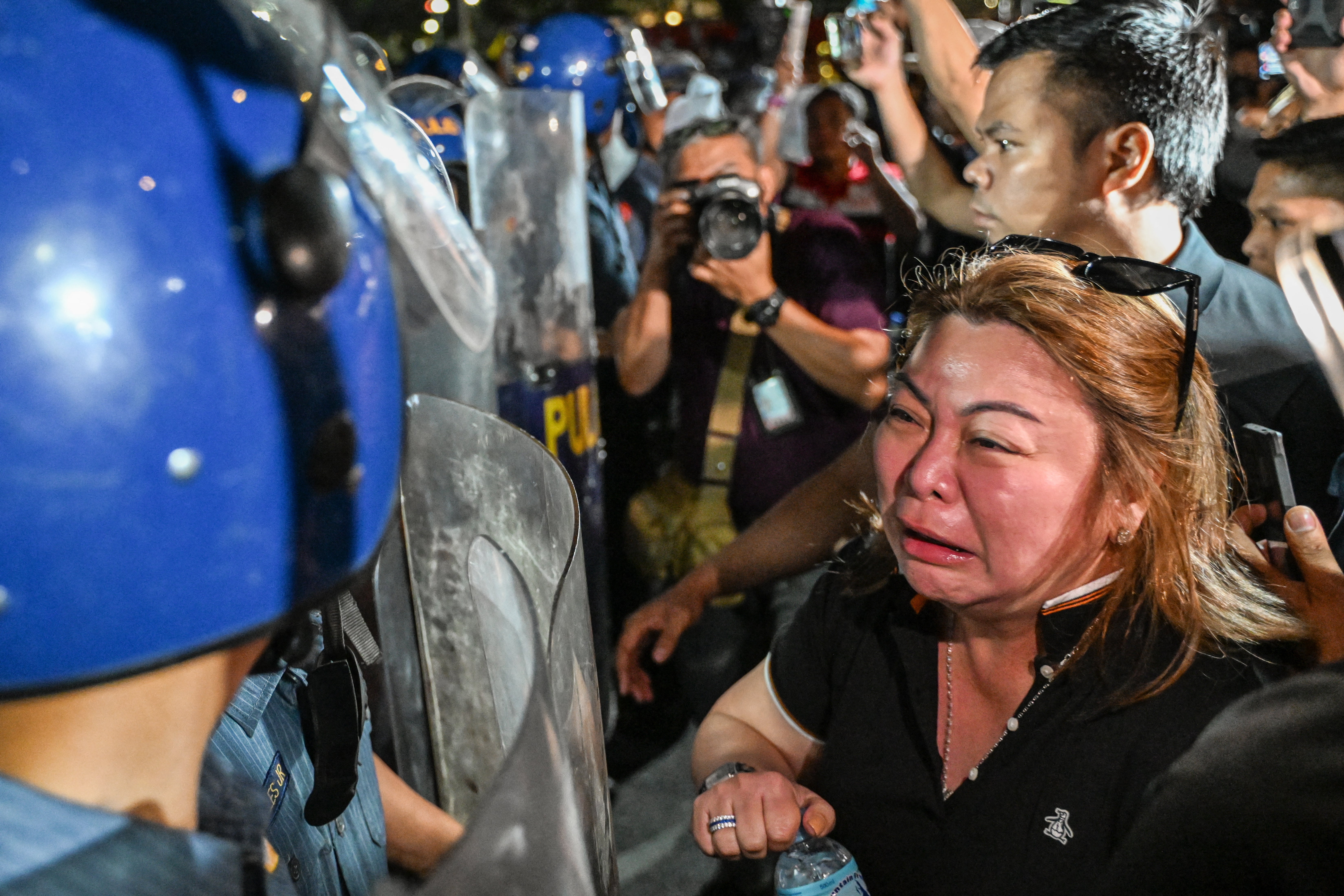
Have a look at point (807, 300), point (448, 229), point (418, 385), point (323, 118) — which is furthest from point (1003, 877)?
point (807, 300)

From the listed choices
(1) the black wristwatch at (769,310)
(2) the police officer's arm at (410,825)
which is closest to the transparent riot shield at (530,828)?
(2) the police officer's arm at (410,825)

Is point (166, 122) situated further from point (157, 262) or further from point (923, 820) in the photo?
point (923, 820)

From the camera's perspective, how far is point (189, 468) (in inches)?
22.3

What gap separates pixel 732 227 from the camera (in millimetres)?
2539

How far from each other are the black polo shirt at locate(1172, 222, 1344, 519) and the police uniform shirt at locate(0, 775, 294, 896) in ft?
4.53

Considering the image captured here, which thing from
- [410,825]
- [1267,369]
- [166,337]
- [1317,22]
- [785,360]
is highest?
[166,337]

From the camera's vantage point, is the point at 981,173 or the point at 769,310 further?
the point at 769,310

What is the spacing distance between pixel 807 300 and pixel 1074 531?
147 centimetres

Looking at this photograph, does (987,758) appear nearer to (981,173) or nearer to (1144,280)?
(1144,280)

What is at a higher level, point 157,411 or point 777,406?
point 157,411

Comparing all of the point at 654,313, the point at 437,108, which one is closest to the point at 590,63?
the point at 437,108

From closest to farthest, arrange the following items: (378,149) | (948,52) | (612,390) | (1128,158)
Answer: (378,149)
(1128,158)
(948,52)
(612,390)

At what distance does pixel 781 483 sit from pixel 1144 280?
4.61ft

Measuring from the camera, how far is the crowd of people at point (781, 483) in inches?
21.4
